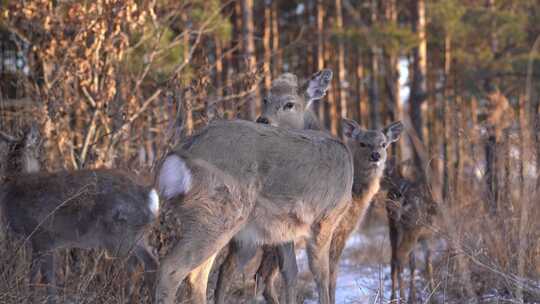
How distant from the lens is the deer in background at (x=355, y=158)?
24.8 ft

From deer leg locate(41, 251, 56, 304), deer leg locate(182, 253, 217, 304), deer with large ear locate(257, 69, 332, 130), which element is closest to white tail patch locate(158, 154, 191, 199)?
deer leg locate(182, 253, 217, 304)

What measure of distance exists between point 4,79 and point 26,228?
6261mm

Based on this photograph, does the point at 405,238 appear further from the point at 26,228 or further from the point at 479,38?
the point at 479,38

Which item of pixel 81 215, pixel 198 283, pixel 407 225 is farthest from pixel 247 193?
pixel 407 225

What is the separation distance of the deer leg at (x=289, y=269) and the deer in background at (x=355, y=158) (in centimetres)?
Result: 48

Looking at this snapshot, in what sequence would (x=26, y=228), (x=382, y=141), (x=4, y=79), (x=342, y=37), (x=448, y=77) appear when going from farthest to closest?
1. (x=448, y=77)
2. (x=342, y=37)
3. (x=4, y=79)
4. (x=382, y=141)
5. (x=26, y=228)

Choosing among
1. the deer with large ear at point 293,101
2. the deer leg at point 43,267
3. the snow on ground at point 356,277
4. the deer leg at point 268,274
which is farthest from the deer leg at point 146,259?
the snow on ground at point 356,277

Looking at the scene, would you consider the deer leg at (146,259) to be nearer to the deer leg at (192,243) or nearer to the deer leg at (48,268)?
the deer leg at (48,268)

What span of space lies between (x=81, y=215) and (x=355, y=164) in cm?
312

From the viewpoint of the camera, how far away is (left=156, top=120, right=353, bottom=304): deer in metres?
5.62

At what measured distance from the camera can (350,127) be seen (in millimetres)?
9258

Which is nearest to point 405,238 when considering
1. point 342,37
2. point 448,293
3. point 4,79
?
point 448,293

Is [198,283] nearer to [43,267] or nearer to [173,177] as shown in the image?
[173,177]

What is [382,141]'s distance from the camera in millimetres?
8641
